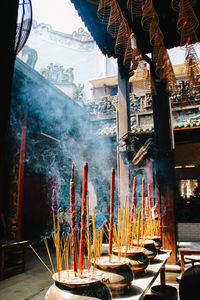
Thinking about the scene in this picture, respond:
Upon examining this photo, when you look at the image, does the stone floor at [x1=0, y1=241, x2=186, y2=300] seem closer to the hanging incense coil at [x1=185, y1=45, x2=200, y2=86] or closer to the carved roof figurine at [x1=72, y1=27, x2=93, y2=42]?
the hanging incense coil at [x1=185, y1=45, x2=200, y2=86]

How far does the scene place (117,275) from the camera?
1496 mm

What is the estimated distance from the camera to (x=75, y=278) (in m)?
1.28

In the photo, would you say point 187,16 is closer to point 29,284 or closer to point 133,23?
point 133,23

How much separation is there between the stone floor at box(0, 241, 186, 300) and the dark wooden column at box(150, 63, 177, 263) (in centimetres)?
64

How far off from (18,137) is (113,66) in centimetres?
1052

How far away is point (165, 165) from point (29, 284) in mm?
3402

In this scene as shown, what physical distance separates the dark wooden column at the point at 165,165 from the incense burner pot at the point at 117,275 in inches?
104

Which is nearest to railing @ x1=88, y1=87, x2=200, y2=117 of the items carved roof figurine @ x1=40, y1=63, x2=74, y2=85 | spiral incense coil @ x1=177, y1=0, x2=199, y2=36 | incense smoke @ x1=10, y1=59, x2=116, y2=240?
incense smoke @ x1=10, y1=59, x2=116, y2=240

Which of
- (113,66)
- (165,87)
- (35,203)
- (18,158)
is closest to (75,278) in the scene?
(165,87)

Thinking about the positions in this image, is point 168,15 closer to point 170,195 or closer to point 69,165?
point 170,195

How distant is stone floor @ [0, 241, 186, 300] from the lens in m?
3.59

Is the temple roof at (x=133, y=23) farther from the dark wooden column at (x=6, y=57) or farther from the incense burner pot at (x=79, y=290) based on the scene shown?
the incense burner pot at (x=79, y=290)

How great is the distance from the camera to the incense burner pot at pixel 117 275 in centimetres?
147

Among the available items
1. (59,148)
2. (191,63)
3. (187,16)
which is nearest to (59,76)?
(59,148)
